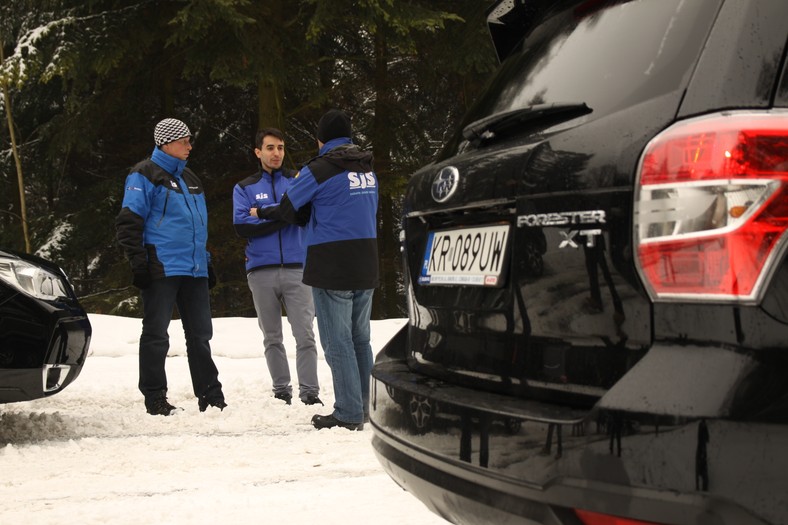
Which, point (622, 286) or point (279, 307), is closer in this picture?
point (622, 286)

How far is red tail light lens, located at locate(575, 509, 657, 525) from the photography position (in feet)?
4.92

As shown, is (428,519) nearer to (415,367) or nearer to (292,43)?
(415,367)

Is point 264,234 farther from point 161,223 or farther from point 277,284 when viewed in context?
point 161,223

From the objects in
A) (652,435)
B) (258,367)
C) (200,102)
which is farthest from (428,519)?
(200,102)

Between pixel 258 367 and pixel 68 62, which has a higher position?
pixel 68 62

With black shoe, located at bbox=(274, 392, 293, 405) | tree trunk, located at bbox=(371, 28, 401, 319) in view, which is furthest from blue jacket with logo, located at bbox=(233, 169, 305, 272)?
tree trunk, located at bbox=(371, 28, 401, 319)

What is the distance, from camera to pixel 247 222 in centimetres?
620

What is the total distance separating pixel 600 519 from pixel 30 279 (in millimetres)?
4113

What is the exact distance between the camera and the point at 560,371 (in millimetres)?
1749

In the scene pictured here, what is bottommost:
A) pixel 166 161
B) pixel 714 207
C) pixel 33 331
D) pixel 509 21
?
pixel 33 331

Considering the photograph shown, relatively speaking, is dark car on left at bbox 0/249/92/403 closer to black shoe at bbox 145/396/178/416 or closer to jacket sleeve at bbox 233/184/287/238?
black shoe at bbox 145/396/178/416

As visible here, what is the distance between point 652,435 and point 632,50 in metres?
0.81

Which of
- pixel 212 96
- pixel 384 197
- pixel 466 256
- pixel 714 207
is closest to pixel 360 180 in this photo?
pixel 466 256

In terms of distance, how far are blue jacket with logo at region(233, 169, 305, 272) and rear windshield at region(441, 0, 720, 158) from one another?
3.92 meters
